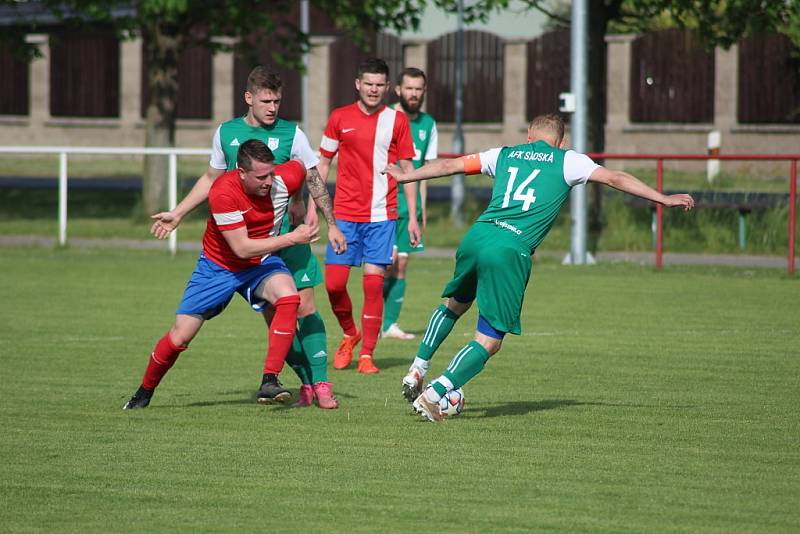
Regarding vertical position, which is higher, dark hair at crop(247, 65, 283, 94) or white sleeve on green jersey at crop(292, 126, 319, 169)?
dark hair at crop(247, 65, 283, 94)

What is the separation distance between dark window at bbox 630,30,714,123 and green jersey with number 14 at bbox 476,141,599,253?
1343 inches

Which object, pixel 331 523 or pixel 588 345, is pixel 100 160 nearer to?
pixel 588 345

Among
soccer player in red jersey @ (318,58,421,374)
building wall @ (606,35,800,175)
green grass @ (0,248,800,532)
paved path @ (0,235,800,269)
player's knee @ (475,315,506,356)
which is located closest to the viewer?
green grass @ (0,248,800,532)

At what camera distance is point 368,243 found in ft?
37.9

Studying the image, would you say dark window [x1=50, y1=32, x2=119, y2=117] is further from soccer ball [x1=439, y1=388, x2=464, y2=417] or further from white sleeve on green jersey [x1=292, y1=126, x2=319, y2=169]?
soccer ball [x1=439, y1=388, x2=464, y2=417]

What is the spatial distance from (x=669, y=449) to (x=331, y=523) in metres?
2.34

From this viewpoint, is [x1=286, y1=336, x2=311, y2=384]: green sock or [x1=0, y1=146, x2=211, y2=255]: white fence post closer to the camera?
[x1=286, y1=336, x2=311, y2=384]: green sock

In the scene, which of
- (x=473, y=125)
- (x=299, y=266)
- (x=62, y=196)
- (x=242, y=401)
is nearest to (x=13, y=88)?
(x=473, y=125)

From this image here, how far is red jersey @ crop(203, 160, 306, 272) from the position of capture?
8695mm

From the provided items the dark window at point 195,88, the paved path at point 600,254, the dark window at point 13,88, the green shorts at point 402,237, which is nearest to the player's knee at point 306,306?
the green shorts at point 402,237

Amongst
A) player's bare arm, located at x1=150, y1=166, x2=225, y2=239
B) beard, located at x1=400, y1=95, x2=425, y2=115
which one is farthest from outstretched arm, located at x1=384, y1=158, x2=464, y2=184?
beard, located at x1=400, y1=95, x2=425, y2=115

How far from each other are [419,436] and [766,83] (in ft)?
114

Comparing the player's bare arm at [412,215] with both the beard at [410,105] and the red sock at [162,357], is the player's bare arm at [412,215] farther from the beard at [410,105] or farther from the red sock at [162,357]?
the red sock at [162,357]

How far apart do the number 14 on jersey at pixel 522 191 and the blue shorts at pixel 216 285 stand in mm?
1434
